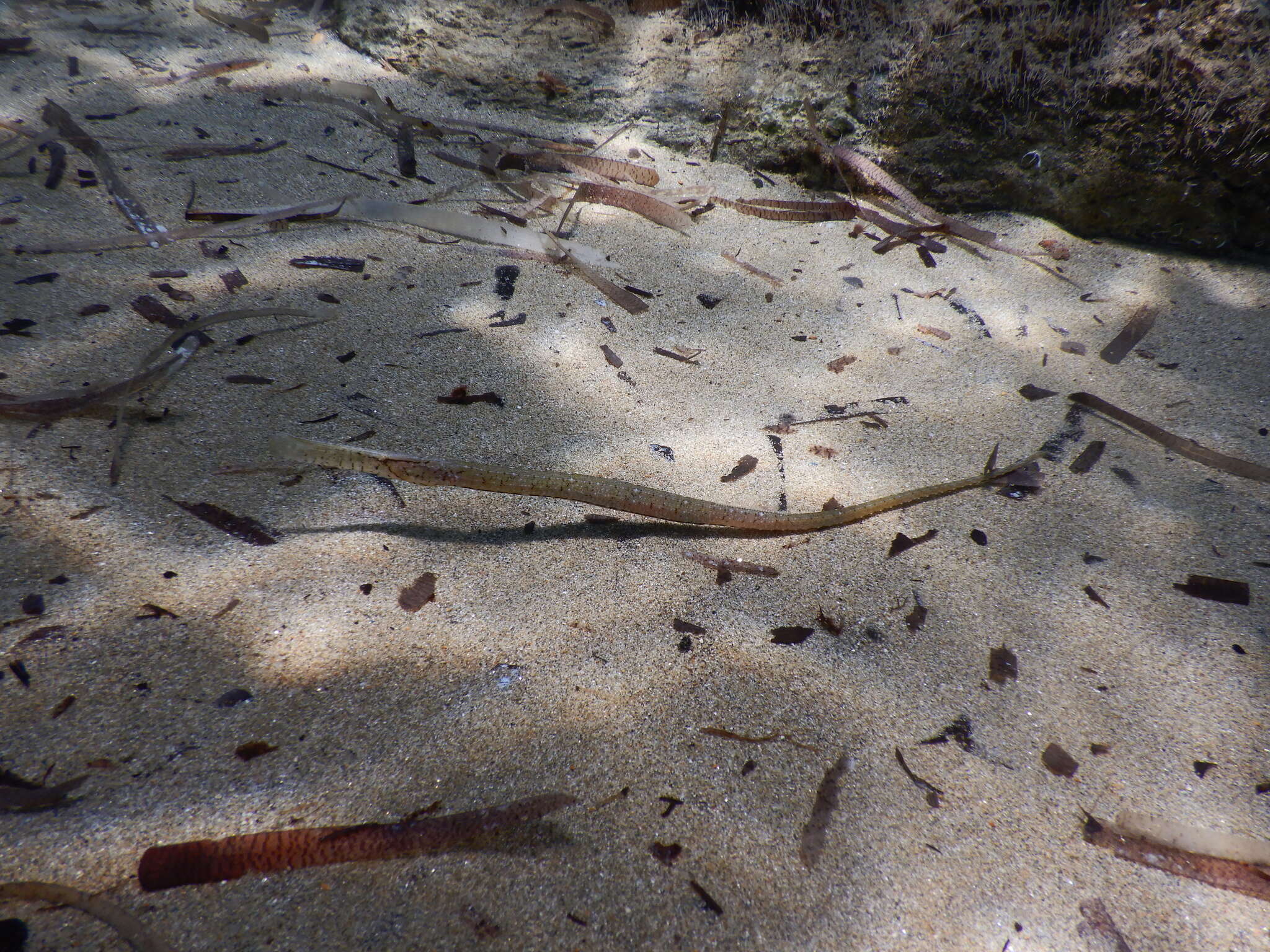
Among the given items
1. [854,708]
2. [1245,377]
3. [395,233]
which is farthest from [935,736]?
[395,233]

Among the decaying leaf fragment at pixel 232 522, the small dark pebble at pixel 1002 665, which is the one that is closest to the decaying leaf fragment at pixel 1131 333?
the small dark pebble at pixel 1002 665

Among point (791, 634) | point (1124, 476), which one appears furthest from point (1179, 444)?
point (791, 634)

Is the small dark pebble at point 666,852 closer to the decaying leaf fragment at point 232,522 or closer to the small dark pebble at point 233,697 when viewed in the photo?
the small dark pebble at point 233,697

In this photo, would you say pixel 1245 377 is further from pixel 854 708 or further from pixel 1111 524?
pixel 854 708

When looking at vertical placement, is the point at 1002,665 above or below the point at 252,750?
above

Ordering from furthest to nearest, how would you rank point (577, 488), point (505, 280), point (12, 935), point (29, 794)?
point (505, 280), point (577, 488), point (29, 794), point (12, 935)

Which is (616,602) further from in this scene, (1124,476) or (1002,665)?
(1124,476)

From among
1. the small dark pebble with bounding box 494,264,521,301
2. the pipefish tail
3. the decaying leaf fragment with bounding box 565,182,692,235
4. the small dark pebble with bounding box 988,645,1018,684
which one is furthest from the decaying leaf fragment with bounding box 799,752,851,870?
the decaying leaf fragment with bounding box 565,182,692,235
